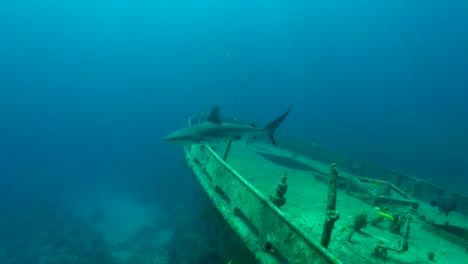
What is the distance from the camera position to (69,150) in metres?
67.3

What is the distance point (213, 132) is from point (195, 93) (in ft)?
337

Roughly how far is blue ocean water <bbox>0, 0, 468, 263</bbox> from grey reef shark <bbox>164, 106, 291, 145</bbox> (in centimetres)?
1123

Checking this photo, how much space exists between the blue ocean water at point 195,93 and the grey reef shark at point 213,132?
1123cm

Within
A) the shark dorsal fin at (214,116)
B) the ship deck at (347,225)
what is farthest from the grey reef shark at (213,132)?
the ship deck at (347,225)

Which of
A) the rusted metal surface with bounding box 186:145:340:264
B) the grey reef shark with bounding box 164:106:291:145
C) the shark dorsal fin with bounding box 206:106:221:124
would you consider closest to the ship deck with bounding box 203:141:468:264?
the rusted metal surface with bounding box 186:145:340:264

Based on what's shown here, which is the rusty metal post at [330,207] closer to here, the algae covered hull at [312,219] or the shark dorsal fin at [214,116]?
the algae covered hull at [312,219]

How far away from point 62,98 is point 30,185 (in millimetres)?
103039

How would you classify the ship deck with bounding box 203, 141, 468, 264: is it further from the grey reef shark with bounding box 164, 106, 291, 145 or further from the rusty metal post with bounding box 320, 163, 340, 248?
the grey reef shark with bounding box 164, 106, 291, 145

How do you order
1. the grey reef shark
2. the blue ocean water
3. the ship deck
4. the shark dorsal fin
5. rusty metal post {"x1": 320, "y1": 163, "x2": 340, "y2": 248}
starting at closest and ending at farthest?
rusty metal post {"x1": 320, "y1": 163, "x2": 340, "y2": 248}
the ship deck
the grey reef shark
the shark dorsal fin
the blue ocean water

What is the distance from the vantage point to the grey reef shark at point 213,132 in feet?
18.6

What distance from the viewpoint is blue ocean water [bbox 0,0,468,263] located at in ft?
97.0

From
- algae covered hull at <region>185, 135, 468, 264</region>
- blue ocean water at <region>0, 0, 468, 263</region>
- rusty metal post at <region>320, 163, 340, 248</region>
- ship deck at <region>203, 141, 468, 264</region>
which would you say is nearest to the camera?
rusty metal post at <region>320, 163, 340, 248</region>

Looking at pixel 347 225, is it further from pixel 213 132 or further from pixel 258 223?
pixel 213 132

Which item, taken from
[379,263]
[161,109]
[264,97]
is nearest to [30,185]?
[379,263]
